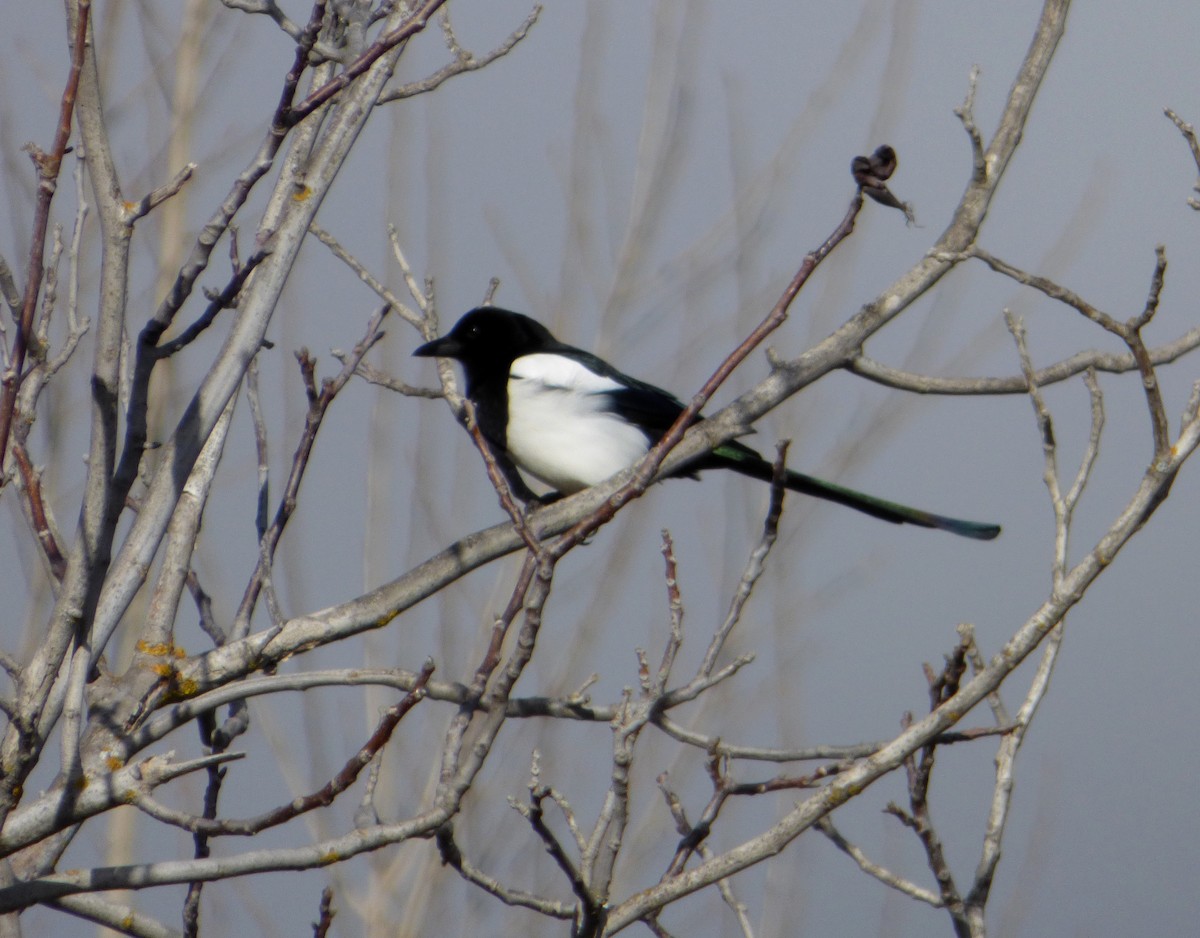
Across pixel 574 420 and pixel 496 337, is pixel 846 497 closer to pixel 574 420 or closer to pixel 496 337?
pixel 574 420

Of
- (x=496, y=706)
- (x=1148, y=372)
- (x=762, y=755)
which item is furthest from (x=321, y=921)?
(x=1148, y=372)

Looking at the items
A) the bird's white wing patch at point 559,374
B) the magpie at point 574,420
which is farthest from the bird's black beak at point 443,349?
the bird's white wing patch at point 559,374

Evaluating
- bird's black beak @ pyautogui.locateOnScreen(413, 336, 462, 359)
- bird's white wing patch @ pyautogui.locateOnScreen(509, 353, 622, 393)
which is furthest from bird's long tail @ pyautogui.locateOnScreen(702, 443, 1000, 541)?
bird's black beak @ pyautogui.locateOnScreen(413, 336, 462, 359)

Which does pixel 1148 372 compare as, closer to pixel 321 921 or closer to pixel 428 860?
pixel 321 921

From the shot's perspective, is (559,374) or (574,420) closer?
(574,420)

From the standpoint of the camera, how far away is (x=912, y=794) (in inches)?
70.9

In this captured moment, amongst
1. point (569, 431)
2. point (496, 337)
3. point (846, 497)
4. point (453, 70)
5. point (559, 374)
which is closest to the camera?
point (453, 70)

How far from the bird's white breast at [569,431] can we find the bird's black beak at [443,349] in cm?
20

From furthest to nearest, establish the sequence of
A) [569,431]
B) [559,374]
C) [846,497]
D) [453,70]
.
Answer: [559,374] → [569,431] → [846,497] → [453,70]

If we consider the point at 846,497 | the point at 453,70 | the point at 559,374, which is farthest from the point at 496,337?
the point at 453,70

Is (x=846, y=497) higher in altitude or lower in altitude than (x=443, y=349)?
lower

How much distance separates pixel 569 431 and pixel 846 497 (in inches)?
28.9

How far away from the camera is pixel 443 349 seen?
11.0ft

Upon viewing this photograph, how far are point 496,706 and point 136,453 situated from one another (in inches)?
19.3
